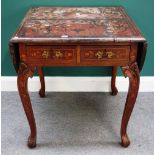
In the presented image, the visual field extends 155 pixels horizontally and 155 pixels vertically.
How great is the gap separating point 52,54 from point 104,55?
0.81 feet

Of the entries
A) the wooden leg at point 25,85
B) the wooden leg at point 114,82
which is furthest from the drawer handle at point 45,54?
the wooden leg at point 114,82

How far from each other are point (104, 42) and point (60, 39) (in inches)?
8.0

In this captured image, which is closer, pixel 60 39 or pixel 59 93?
pixel 60 39

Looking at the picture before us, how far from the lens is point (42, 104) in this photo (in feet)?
6.90

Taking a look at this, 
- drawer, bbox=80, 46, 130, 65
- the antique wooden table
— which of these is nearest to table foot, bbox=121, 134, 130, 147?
the antique wooden table

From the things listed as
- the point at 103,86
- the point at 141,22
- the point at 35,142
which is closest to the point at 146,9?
the point at 141,22

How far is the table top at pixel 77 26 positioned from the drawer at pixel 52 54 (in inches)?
2.1

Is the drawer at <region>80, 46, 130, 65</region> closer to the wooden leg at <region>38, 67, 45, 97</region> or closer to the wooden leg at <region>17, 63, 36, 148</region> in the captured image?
the wooden leg at <region>17, 63, 36, 148</region>

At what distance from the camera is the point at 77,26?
1.49 meters

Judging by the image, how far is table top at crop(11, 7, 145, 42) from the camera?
4.38 feet

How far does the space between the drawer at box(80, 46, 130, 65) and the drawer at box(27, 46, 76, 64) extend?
0.05 meters

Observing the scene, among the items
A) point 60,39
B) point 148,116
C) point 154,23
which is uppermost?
point 60,39

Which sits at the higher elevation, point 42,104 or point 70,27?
point 70,27

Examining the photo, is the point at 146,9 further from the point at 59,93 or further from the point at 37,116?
the point at 37,116
